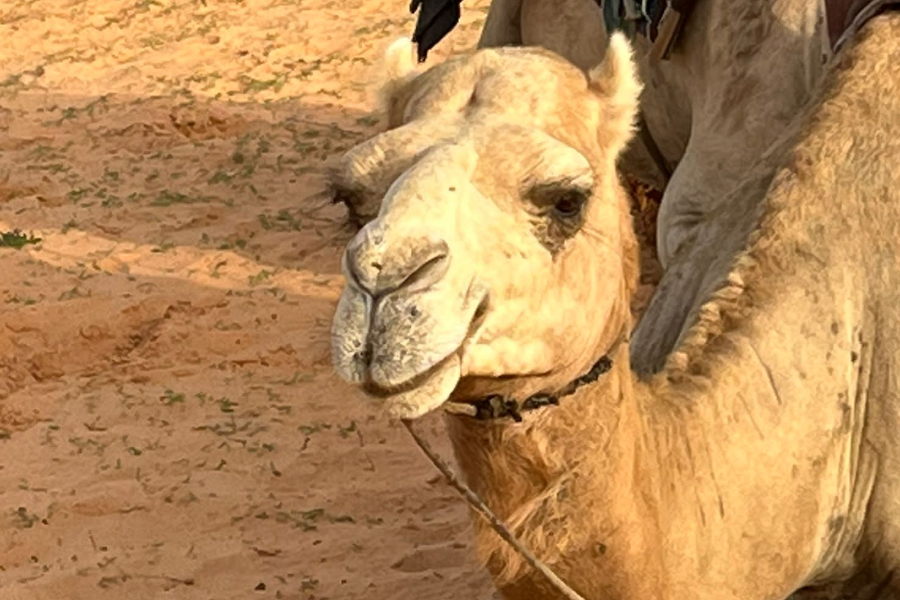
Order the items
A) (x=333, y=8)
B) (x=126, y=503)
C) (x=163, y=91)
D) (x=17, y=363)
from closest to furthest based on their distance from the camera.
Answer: (x=126, y=503), (x=17, y=363), (x=163, y=91), (x=333, y=8)

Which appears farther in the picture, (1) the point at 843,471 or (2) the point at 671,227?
(2) the point at 671,227

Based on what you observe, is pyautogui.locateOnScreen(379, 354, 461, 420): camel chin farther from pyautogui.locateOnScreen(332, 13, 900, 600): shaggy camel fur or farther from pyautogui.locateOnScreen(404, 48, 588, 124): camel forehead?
pyautogui.locateOnScreen(404, 48, 588, 124): camel forehead

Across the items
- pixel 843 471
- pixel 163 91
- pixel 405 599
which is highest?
pixel 843 471

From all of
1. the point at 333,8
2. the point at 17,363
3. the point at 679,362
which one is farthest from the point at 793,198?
the point at 333,8

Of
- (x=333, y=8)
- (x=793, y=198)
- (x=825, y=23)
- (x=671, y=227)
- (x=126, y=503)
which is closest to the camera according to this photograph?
(x=793, y=198)

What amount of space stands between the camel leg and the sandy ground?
38.2 inches

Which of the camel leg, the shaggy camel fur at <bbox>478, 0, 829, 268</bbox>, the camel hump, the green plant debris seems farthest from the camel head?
the green plant debris

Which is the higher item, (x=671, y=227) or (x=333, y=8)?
(x=671, y=227)

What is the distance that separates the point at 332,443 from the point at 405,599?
1133mm

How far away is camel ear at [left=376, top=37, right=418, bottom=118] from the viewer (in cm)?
319

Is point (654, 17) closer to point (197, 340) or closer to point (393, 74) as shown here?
point (393, 74)

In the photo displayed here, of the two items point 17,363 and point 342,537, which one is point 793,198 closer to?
point 342,537

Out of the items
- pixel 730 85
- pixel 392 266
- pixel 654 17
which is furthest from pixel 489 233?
pixel 654 17

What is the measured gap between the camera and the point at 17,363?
6.91 meters
